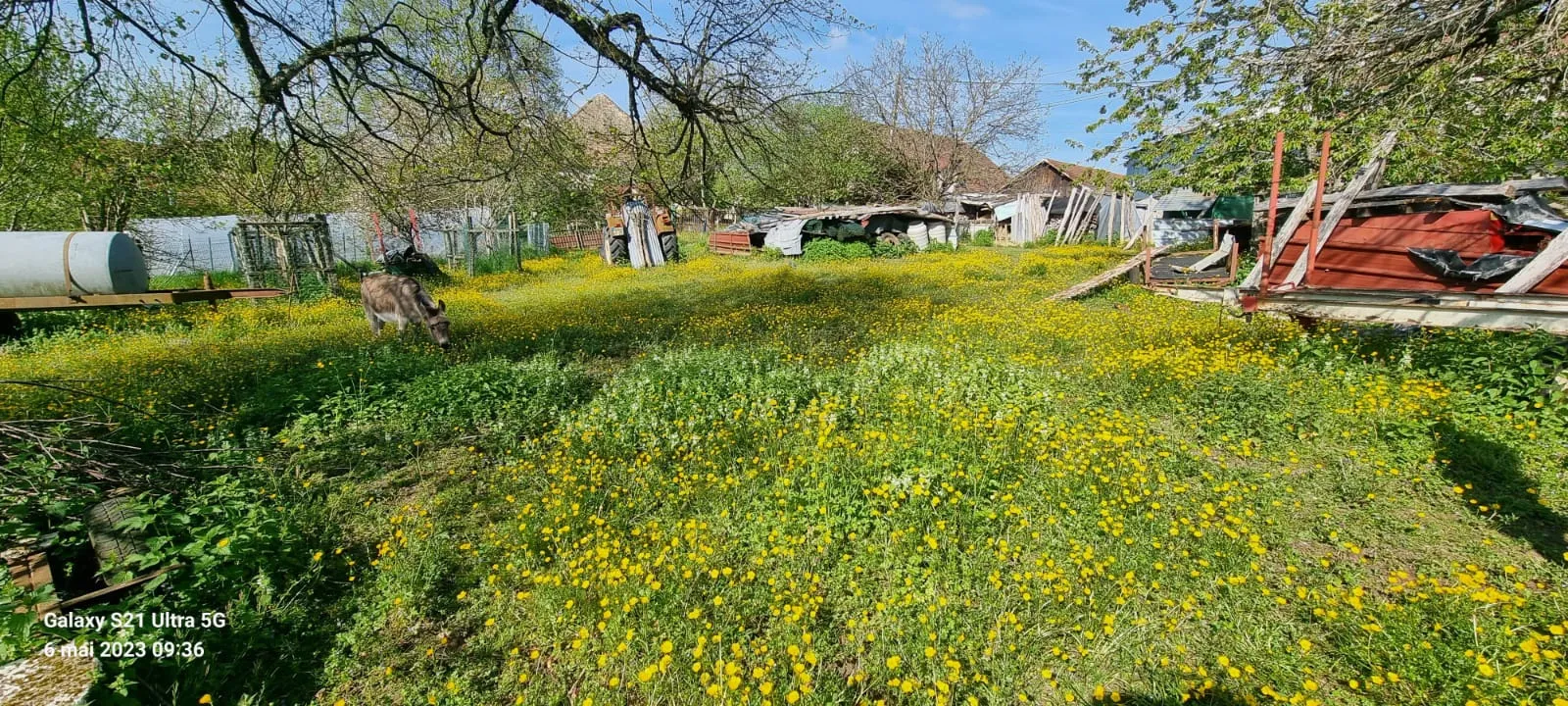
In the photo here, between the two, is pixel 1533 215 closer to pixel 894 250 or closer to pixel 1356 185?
pixel 1356 185

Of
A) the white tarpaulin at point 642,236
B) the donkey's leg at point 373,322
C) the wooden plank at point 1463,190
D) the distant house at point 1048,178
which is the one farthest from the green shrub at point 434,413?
the distant house at point 1048,178

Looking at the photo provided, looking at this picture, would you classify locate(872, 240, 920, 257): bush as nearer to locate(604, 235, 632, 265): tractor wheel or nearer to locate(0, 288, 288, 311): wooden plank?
locate(604, 235, 632, 265): tractor wheel

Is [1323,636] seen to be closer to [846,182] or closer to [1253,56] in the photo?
[1253,56]

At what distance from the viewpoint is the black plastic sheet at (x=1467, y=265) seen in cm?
504

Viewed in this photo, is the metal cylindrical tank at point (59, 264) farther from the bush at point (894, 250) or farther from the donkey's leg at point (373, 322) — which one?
the bush at point (894, 250)

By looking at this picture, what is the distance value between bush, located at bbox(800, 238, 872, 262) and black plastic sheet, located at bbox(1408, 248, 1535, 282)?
15.5 meters

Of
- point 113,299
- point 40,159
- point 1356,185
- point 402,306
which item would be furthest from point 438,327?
point 1356,185

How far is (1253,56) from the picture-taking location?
8.16 meters

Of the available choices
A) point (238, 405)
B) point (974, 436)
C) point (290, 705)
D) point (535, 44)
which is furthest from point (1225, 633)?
point (238, 405)

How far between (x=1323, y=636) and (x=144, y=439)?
7.95m

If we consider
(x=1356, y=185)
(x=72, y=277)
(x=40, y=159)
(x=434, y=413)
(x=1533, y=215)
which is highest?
(x=40, y=159)

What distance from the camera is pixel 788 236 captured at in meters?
21.4

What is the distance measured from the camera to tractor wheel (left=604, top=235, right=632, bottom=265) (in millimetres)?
21906

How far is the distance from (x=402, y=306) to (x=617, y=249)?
1385cm
